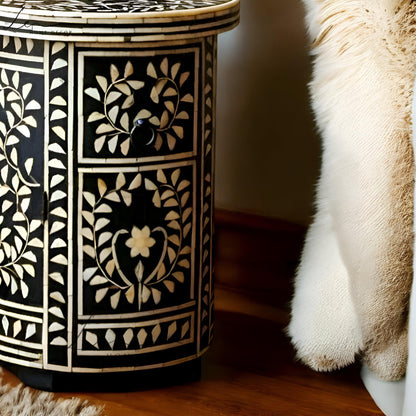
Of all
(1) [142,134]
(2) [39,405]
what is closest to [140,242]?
(1) [142,134]

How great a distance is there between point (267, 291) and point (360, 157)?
0.55m

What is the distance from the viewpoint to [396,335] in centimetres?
125

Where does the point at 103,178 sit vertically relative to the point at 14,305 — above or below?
above

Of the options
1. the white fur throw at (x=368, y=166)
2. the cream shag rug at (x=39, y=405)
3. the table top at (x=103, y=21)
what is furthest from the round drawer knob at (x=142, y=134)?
the cream shag rug at (x=39, y=405)

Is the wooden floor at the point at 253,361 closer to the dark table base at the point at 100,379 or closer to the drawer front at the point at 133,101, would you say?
the dark table base at the point at 100,379

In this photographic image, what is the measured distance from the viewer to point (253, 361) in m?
1.46

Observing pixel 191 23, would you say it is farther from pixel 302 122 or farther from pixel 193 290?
pixel 302 122

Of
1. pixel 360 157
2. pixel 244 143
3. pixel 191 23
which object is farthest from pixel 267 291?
pixel 191 23

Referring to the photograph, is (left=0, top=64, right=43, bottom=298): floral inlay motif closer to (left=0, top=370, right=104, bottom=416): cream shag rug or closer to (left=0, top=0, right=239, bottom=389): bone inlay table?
(left=0, top=0, right=239, bottom=389): bone inlay table

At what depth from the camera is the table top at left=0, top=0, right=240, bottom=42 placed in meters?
1.14

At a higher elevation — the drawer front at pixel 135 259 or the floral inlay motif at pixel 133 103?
the floral inlay motif at pixel 133 103

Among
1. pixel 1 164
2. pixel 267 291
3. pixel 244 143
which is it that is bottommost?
pixel 267 291

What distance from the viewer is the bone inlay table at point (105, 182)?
1.18m

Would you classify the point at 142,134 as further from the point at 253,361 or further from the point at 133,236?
the point at 253,361
